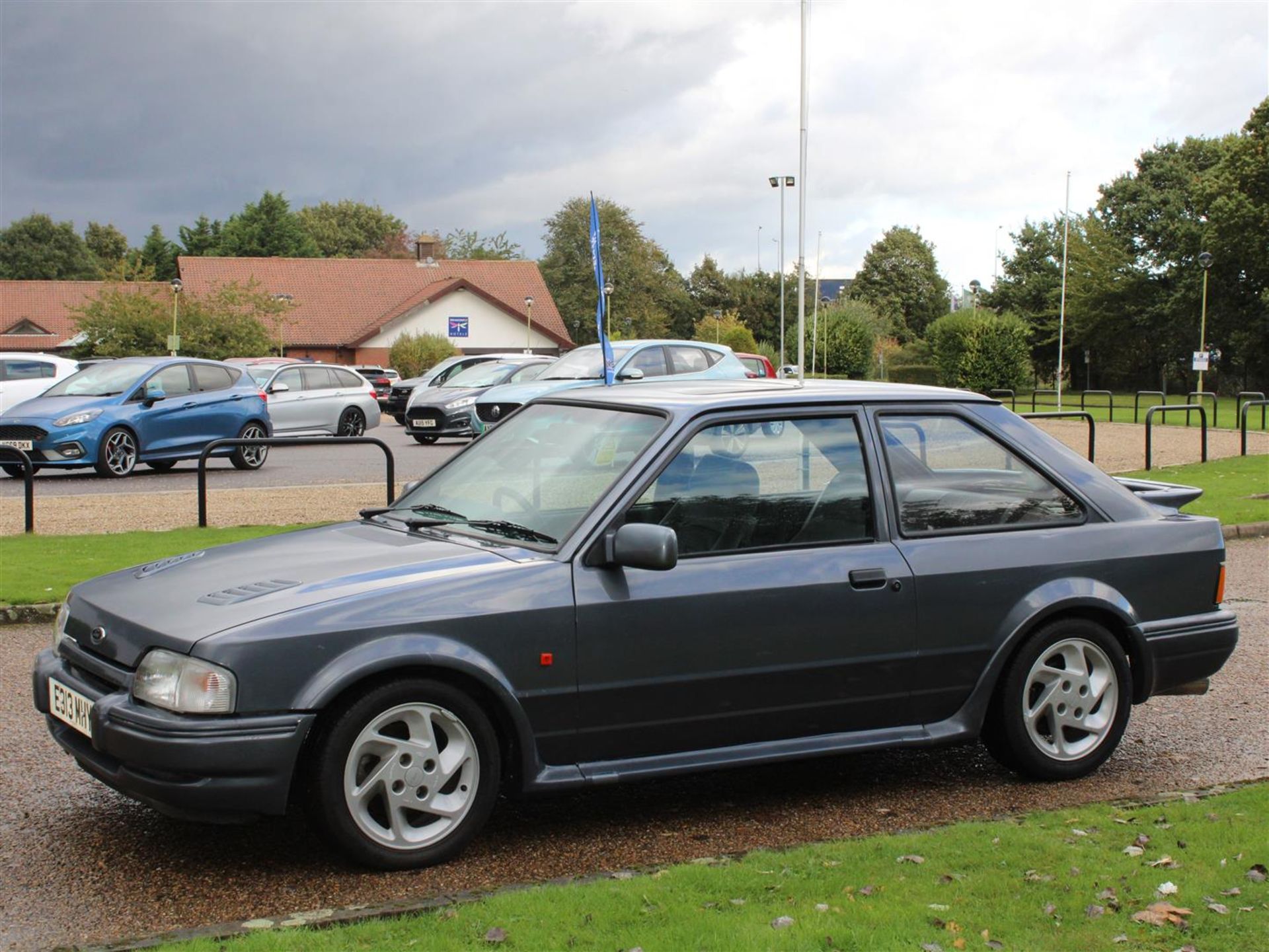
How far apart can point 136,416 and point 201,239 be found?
293 ft

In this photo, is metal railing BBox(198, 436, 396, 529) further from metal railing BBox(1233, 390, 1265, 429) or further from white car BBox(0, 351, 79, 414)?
metal railing BBox(1233, 390, 1265, 429)

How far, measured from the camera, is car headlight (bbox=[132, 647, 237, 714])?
430 centimetres

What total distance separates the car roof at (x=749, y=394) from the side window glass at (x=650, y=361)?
609 inches

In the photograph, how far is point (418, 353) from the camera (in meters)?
64.8

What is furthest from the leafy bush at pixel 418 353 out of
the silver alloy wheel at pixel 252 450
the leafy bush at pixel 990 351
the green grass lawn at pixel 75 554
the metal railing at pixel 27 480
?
the green grass lawn at pixel 75 554

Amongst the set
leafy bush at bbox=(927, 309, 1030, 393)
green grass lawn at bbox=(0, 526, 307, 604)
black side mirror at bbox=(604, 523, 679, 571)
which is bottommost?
green grass lawn at bbox=(0, 526, 307, 604)

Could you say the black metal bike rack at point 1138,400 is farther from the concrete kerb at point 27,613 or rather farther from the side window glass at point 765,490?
the side window glass at point 765,490

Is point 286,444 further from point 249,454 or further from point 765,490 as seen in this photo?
point 249,454

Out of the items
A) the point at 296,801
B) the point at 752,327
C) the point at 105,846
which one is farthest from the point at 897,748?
the point at 752,327

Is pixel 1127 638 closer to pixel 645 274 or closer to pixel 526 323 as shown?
pixel 526 323

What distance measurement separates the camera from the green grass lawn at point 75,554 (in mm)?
9797

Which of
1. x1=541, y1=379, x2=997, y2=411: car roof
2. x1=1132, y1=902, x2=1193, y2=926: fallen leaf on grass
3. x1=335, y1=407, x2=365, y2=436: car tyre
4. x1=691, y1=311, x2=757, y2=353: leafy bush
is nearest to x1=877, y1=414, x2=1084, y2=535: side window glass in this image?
x1=541, y1=379, x2=997, y2=411: car roof

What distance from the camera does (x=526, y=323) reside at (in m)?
76.9

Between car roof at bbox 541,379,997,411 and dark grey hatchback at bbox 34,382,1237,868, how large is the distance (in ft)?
0.08
